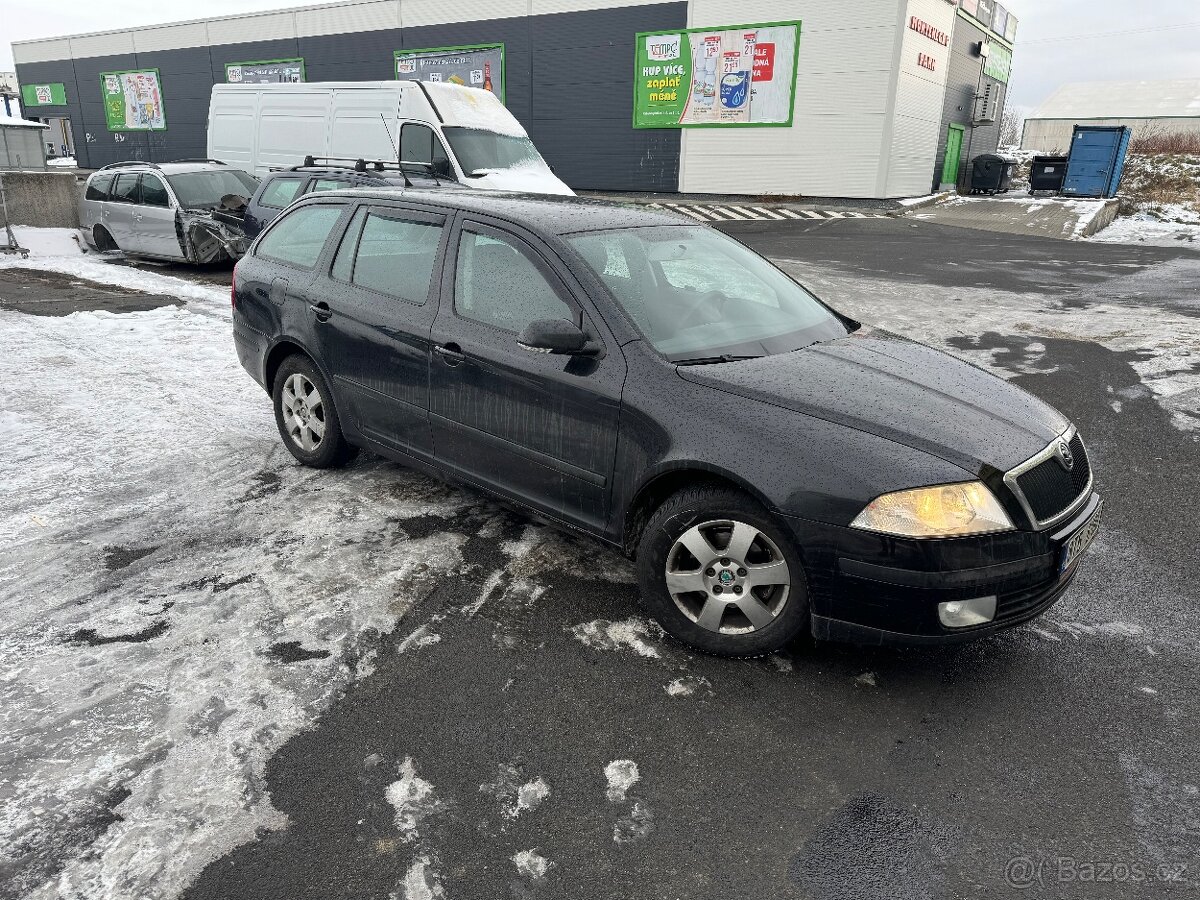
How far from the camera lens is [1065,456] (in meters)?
3.18

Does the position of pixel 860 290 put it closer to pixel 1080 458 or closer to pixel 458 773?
pixel 1080 458

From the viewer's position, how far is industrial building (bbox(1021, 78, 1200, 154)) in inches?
1967

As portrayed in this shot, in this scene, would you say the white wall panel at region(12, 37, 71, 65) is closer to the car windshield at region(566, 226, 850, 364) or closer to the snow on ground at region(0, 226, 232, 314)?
the snow on ground at region(0, 226, 232, 314)

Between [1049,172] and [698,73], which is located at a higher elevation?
[698,73]

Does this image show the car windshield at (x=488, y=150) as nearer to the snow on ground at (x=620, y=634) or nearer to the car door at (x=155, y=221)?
the car door at (x=155, y=221)

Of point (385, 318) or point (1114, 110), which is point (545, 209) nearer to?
point (385, 318)

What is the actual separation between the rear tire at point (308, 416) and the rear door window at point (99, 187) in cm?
1114

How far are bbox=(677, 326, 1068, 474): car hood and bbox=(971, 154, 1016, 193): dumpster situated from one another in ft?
91.9

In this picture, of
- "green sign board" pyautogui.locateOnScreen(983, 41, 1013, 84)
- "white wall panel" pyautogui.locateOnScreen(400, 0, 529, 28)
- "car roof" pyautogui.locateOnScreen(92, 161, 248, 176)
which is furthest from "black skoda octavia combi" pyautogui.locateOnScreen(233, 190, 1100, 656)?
"green sign board" pyautogui.locateOnScreen(983, 41, 1013, 84)

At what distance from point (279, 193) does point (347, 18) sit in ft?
79.8

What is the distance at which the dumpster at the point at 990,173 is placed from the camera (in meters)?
27.5

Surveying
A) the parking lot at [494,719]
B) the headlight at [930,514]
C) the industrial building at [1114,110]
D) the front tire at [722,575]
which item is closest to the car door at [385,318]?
the parking lot at [494,719]

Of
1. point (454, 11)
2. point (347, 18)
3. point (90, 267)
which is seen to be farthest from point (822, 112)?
point (347, 18)

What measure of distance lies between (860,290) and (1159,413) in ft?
18.7
